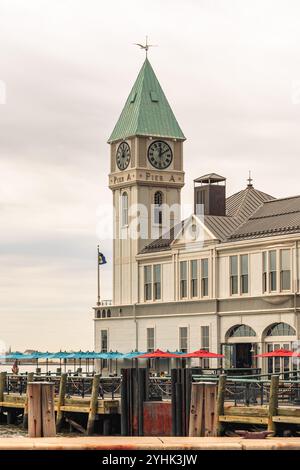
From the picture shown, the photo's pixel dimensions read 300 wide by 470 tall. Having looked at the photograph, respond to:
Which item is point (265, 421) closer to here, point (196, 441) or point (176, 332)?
point (196, 441)

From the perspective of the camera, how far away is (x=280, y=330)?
72938mm

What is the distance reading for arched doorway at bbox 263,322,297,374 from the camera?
2815 inches

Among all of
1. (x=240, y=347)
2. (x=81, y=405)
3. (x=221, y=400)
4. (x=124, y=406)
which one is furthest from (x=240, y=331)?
(x=221, y=400)

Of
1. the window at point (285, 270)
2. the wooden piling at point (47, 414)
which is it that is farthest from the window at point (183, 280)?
the wooden piling at point (47, 414)

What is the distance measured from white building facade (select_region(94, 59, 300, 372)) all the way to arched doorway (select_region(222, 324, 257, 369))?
6 centimetres

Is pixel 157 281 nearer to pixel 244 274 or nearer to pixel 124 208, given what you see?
pixel 124 208

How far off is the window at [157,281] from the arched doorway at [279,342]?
1293cm

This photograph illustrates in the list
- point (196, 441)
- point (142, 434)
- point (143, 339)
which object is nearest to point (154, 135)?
point (143, 339)

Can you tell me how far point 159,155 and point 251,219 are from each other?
13.4 meters

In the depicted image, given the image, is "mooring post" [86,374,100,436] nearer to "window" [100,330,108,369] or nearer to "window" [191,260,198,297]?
"window" [191,260,198,297]

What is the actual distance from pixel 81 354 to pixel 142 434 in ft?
101

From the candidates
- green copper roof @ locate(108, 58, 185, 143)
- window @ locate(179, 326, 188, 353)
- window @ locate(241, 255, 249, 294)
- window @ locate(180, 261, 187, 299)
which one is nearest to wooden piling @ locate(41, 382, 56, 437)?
window @ locate(241, 255, 249, 294)

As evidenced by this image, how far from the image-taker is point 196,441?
22.0 m

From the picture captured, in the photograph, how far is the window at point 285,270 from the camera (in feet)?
235
